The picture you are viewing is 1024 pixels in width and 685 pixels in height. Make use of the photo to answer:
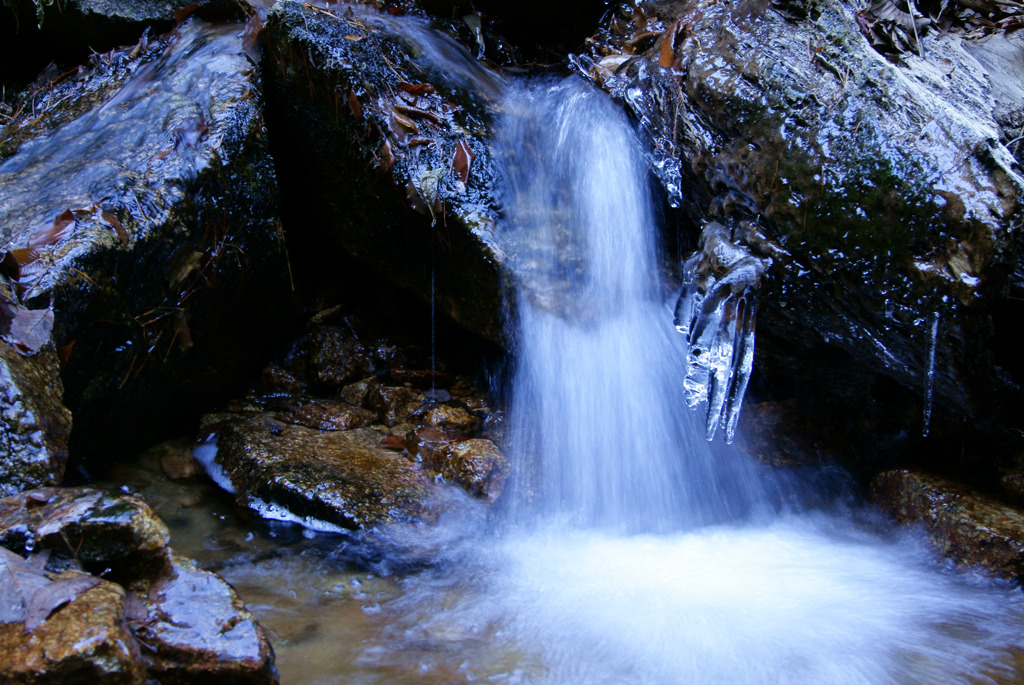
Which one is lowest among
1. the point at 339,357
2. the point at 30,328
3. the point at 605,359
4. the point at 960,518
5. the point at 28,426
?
the point at 339,357

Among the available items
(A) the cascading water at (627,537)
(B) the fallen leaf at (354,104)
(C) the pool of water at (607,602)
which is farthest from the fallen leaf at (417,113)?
(C) the pool of water at (607,602)

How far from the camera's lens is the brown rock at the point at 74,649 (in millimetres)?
1447

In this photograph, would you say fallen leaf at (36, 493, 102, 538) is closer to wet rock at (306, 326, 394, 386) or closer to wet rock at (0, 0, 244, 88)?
wet rock at (306, 326, 394, 386)

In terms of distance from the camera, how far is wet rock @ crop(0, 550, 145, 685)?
1448mm

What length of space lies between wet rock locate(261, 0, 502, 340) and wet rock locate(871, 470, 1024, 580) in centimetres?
232

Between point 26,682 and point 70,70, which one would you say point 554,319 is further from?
point 70,70

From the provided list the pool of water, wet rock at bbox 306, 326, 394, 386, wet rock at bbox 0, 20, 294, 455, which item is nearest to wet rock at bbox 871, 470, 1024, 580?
the pool of water

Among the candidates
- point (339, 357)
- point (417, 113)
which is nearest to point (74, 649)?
point (339, 357)

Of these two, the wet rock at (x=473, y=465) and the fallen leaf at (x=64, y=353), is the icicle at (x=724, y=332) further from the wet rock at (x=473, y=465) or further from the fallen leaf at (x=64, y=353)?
the fallen leaf at (x=64, y=353)

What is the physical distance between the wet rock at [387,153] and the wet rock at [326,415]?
2.84ft

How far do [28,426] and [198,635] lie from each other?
48.0 inches

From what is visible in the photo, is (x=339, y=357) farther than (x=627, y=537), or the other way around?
(x=339, y=357)

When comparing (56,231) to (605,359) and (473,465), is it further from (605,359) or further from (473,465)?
(605,359)

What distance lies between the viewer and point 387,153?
143 inches
